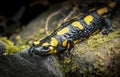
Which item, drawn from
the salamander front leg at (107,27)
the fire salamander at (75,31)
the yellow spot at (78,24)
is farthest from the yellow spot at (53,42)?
the salamander front leg at (107,27)

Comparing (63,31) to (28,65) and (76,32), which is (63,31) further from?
(28,65)

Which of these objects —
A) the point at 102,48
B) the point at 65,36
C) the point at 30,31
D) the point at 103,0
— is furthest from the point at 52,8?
the point at 102,48

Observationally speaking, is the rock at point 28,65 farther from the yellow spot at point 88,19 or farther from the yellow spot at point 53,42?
the yellow spot at point 88,19

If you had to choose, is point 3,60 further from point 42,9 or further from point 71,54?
point 42,9

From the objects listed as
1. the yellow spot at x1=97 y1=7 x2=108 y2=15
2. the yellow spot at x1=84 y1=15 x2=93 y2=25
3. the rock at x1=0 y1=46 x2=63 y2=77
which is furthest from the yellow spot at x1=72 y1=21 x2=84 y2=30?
the rock at x1=0 y1=46 x2=63 y2=77

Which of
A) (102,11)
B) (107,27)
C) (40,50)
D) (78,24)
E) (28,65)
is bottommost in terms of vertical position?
(28,65)

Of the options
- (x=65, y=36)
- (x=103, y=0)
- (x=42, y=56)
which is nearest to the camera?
(x=42, y=56)

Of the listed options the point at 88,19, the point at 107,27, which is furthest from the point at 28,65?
the point at 107,27

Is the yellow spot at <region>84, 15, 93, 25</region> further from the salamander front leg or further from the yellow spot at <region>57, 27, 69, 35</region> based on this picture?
the yellow spot at <region>57, 27, 69, 35</region>
